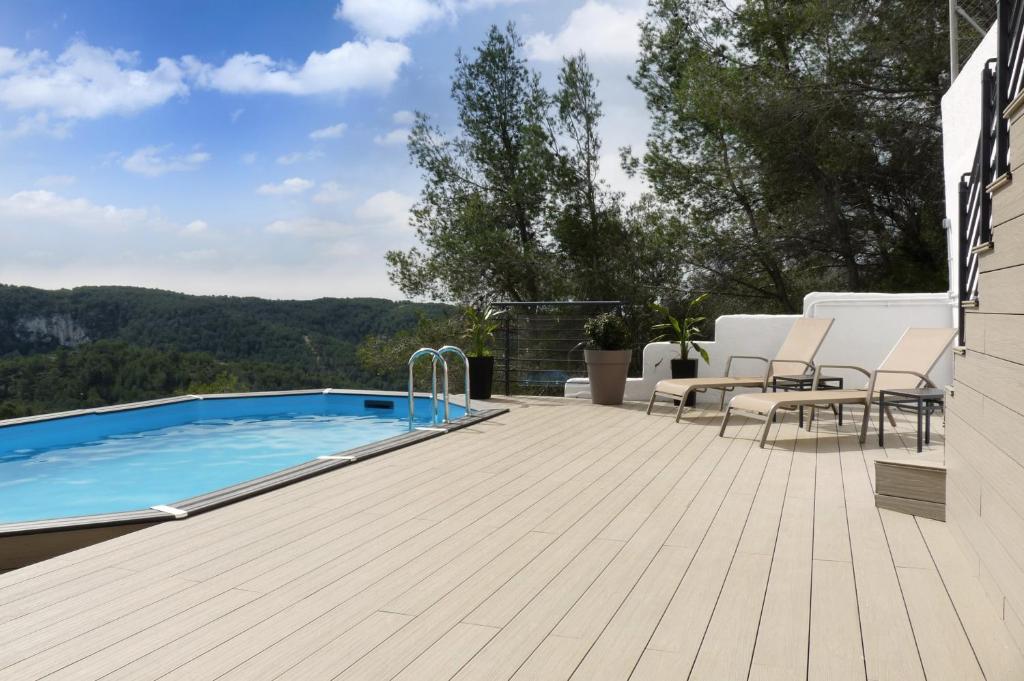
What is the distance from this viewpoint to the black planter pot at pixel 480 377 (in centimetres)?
821

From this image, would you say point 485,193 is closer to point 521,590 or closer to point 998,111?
point 998,111

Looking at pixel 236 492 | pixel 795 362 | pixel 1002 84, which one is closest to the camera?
pixel 1002 84

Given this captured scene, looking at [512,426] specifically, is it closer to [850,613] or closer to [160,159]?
[850,613]

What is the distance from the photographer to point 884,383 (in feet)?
19.6

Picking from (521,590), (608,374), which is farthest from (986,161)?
(608,374)

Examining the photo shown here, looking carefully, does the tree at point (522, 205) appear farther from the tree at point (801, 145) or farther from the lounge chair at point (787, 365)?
the lounge chair at point (787, 365)

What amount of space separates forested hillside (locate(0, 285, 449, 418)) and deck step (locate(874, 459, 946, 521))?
11.6m

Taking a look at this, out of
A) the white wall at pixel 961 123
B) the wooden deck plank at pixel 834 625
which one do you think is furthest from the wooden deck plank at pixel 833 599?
the white wall at pixel 961 123

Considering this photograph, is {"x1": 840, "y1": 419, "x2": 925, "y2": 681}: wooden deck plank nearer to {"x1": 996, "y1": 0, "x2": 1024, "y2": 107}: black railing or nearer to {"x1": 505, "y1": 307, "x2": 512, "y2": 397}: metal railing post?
{"x1": 996, "y1": 0, "x2": 1024, "y2": 107}: black railing

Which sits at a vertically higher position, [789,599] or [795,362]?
[795,362]

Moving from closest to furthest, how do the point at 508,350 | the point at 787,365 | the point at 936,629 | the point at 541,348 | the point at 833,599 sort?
the point at 936,629 → the point at 833,599 → the point at 787,365 → the point at 508,350 → the point at 541,348

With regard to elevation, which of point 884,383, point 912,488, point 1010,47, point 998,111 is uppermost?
point 1010,47

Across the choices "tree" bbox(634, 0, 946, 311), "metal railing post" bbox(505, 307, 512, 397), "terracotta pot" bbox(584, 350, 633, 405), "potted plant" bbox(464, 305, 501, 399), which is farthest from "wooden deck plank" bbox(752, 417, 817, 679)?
"tree" bbox(634, 0, 946, 311)

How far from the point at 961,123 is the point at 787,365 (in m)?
3.43
